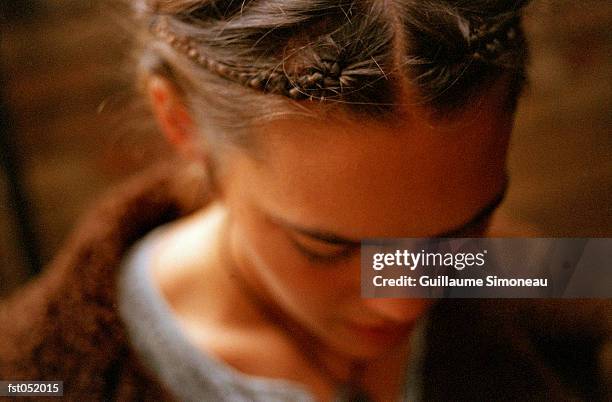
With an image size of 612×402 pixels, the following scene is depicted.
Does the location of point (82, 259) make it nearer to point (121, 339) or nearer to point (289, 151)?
point (121, 339)

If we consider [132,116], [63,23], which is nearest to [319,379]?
[132,116]

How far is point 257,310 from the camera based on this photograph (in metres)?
0.69

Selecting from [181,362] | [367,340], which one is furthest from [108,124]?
[367,340]

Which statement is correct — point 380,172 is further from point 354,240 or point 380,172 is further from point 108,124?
point 108,124

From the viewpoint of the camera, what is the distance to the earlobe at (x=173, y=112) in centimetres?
54

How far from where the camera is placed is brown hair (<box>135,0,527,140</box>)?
0.42 metres

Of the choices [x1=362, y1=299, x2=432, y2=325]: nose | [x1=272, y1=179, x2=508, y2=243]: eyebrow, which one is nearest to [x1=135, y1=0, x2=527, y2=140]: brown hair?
[x1=272, y1=179, x2=508, y2=243]: eyebrow

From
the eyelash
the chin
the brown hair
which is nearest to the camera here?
the brown hair

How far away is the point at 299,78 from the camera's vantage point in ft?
1.46

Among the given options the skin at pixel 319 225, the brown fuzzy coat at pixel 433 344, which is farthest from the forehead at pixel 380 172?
the brown fuzzy coat at pixel 433 344

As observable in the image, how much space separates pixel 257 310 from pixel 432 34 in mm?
394

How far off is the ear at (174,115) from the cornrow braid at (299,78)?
0.08 m

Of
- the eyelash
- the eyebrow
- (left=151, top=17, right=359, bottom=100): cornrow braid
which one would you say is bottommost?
the eyelash

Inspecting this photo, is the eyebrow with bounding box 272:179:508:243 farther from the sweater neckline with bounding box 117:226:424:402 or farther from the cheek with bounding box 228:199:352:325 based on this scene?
the sweater neckline with bounding box 117:226:424:402
